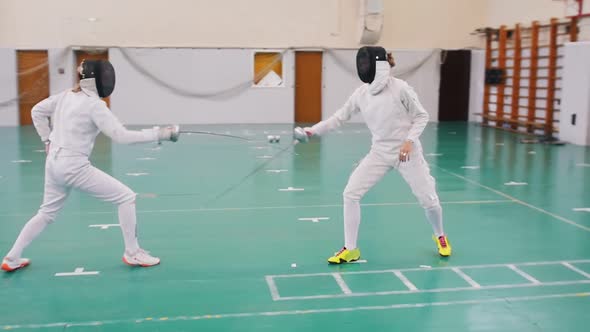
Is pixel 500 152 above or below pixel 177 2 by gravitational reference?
below

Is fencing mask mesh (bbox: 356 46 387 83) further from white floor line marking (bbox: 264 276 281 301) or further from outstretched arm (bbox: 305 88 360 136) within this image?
white floor line marking (bbox: 264 276 281 301)

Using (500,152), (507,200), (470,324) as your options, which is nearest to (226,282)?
(470,324)

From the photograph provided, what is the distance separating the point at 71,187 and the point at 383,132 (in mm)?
2068

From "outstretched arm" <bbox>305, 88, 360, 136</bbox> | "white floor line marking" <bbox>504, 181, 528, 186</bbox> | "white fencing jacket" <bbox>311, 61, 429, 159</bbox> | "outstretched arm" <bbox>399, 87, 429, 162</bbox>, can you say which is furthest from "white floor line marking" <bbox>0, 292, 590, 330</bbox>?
"white floor line marking" <bbox>504, 181, 528, 186</bbox>

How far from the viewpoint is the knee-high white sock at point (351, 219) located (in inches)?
161

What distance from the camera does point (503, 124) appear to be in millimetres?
13555

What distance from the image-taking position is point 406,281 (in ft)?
12.5

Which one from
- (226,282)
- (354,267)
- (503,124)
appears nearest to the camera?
(226,282)

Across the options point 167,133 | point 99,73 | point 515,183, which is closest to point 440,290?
point 167,133

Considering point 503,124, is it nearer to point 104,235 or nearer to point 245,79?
point 245,79

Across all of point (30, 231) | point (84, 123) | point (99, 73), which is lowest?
point (30, 231)

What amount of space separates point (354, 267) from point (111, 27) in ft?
38.7

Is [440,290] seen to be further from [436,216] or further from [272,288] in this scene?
[272,288]

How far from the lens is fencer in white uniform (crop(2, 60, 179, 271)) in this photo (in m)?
3.71
